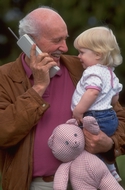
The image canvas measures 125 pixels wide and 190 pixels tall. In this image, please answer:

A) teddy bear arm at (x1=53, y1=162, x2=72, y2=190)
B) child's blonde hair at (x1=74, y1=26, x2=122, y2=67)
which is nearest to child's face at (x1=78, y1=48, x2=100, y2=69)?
child's blonde hair at (x1=74, y1=26, x2=122, y2=67)

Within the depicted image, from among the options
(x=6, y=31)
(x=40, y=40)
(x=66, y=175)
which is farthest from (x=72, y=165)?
(x=6, y=31)

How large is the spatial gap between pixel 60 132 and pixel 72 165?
220 mm

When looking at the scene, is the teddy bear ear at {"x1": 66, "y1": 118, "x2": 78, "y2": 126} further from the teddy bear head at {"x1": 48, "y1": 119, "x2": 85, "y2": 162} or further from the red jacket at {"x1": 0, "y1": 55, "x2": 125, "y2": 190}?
the red jacket at {"x1": 0, "y1": 55, "x2": 125, "y2": 190}

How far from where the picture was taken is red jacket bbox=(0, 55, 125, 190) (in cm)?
432

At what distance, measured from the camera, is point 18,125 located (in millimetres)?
4305

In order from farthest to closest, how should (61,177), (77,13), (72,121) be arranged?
(77,13), (72,121), (61,177)

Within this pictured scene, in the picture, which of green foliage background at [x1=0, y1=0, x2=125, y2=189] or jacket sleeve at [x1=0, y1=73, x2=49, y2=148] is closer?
jacket sleeve at [x1=0, y1=73, x2=49, y2=148]

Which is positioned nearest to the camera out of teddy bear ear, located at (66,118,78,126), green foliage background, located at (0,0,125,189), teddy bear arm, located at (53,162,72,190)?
teddy bear arm, located at (53,162,72,190)

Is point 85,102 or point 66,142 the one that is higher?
point 85,102

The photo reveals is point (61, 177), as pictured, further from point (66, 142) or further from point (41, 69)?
point (41, 69)

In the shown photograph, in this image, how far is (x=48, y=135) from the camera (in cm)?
446

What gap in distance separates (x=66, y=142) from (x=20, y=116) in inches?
12.9

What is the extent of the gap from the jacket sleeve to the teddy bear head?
15 cm

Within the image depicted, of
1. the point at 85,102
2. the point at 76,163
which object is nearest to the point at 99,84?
the point at 85,102
